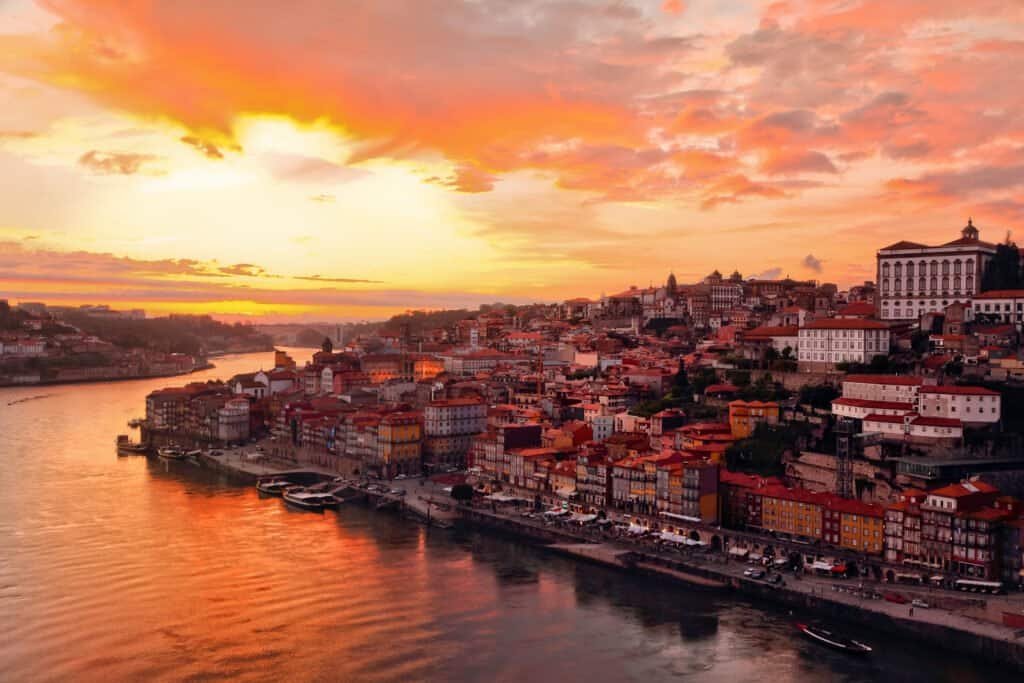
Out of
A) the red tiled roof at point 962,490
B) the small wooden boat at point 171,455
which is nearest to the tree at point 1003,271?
the red tiled roof at point 962,490

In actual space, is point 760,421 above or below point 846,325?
below

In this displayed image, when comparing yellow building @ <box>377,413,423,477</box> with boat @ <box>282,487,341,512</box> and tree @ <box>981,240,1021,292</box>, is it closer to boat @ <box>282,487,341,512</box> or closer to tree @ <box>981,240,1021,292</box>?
boat @ <box>282,487,341,512</box>

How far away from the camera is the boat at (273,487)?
25766 millimetres

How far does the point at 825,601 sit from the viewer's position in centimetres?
1505

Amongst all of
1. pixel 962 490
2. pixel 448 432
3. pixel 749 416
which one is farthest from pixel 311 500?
pixel 962 490

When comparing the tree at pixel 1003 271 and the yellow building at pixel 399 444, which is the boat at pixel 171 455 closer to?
the yellow building at pixel 399 444

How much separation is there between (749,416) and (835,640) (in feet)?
30.1

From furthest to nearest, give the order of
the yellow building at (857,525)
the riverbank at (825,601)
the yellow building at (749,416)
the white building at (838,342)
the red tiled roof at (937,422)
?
the white building at (838,342)
the yellow building at (749,416)
the red tiled roof at (937,422)
the yellow building at (857,525)
the riverbank at (825,601)

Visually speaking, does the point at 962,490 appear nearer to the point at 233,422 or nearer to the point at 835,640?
the point at 835,640

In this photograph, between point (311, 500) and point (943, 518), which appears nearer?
point (943, 518)

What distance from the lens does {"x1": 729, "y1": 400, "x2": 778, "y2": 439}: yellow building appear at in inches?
873

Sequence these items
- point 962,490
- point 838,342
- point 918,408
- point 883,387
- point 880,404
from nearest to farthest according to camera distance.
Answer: point 962,490 → point 918,408 → point 880,404 → point 883,387 → point 838,342

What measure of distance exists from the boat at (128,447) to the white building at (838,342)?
22671 millimetres

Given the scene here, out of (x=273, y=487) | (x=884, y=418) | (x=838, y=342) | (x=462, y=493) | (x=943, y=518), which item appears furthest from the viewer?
(x=273, y=487)
